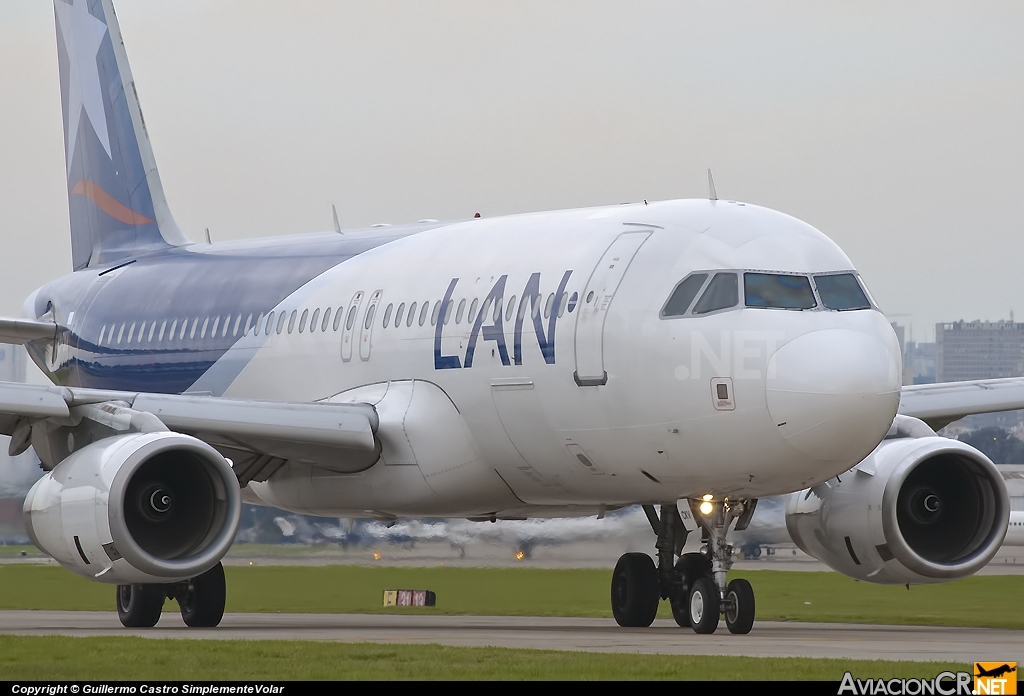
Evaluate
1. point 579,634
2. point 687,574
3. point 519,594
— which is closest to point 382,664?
point 579,634

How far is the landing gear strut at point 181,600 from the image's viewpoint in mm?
20719

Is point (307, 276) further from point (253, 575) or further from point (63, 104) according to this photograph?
point (253, 575)

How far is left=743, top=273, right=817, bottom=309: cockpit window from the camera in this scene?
55.6 ft

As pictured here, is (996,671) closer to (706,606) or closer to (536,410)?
(706,606)

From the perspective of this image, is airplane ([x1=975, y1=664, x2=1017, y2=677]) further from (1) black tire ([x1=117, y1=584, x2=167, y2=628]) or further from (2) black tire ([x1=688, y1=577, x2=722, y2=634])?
(1) black tire ([x1=117, y1=584, x2=167, y2=628])

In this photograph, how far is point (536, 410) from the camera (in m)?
18.6

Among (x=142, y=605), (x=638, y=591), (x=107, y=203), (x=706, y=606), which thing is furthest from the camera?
(x=107, y=203)

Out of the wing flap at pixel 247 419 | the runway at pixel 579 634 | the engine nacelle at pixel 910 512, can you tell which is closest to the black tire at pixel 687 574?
the runway at pixel 579 634

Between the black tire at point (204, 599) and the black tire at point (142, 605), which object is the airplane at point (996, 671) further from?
the black tire at point (142, 605)

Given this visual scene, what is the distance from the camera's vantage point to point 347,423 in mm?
20000

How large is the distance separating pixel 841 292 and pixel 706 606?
11.1 feet

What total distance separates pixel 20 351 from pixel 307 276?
2407cm

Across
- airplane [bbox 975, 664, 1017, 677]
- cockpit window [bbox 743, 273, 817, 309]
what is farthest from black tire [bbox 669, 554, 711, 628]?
airplane [bbox 975, 664, 1017, 677]
